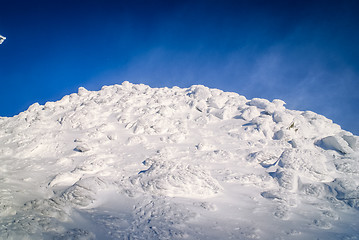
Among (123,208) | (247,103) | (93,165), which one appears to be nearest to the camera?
(123,208)

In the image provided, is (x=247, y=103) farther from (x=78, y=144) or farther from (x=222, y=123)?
(x=78, y=144)

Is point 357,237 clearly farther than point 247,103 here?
No

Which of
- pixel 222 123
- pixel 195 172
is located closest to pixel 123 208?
pixel 195 172

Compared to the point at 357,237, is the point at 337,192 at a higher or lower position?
higher

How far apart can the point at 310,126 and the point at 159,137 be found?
9.31 m

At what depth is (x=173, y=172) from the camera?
6.53 metres

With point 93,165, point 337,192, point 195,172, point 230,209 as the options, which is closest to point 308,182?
point 337,192

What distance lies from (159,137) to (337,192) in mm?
7698

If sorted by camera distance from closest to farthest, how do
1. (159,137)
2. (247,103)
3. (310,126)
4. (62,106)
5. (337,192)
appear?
(337,192)
(159,137)
(310,126)
(62,106)
(247,103)

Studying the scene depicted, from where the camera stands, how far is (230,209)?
217 inches

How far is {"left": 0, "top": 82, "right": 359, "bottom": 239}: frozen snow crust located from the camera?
4586 millimetres

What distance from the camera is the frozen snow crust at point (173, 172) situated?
15.0 feet

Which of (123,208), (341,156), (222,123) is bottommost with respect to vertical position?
(123,208)

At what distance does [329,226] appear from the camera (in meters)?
4.86
